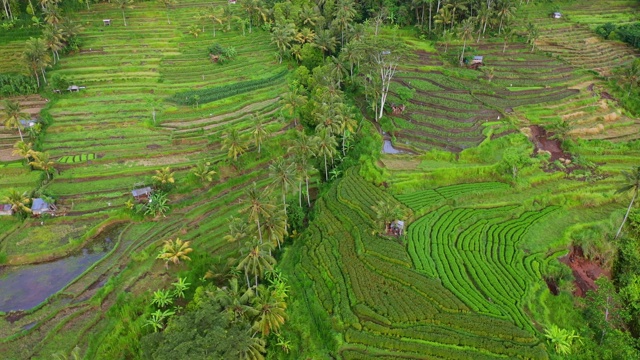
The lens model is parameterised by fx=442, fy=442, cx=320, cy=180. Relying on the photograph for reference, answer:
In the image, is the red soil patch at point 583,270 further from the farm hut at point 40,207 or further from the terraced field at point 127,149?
the farm hut at point 40,207

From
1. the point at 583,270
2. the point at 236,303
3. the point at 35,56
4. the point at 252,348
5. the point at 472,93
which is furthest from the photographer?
the point at 472,93

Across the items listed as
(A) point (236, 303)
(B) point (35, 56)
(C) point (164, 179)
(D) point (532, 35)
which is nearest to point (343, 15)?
(D) point (532, 35)

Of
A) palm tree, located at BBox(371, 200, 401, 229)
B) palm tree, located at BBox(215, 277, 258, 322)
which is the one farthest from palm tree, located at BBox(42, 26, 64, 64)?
palm tree, located at BBox(371, 200, 401, 229)

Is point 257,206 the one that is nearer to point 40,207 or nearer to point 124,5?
point 40,207

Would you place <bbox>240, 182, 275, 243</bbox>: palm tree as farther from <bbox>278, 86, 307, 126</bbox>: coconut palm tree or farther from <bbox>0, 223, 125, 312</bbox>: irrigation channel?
<bbox>278, 86, 307, 126</bbox>: coconut palm tree

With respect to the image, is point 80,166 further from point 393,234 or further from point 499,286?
point 499,286

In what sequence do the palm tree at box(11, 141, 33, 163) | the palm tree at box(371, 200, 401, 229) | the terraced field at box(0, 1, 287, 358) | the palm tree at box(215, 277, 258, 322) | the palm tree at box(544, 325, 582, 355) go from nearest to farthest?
the palm tree at box(215, 277, 258, 322)
the palm tree at box(544, 325, 582, 355)
the terraced field at box(0, 1, 287, 358)
the palm tree at box(371, 200, 401, 229)
the palm tree at box(11, 141, 33, 163)

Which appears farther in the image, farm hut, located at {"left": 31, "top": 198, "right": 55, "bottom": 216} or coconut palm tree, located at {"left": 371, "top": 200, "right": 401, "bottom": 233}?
farm hut, located at {"left": 31, "top": 198, "right": 55, "bottom": 216}
